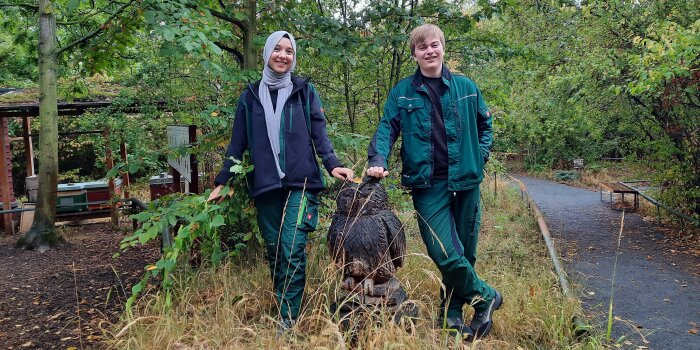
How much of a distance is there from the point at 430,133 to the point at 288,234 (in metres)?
1.00

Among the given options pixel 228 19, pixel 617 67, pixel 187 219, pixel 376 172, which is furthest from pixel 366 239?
pixel 617 67

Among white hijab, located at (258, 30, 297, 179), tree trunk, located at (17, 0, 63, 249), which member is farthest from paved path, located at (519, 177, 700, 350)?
tree trunk, located at (17, 0, 63, 249)

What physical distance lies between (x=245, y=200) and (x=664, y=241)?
716 cm

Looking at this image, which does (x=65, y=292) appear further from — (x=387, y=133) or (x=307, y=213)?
(x=387, y=133)

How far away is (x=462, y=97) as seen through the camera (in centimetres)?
309

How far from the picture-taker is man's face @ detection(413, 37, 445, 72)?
300 centimetres

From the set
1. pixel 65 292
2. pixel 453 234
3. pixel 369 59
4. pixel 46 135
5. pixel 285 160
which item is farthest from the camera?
pixel 46 135

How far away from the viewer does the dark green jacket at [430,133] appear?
3.04 meters

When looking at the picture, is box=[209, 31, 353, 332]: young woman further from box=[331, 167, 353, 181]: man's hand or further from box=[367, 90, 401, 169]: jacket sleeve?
box=[367, 90, 401, 169]: jacket sleeve

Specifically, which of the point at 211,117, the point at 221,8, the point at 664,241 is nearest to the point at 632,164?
the point at 664,241

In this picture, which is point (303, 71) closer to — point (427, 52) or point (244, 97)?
point (244, 97)

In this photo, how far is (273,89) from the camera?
3.32 metres

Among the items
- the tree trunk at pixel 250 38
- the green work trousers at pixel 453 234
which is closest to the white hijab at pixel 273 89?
the green work trousers at pixel 453 234

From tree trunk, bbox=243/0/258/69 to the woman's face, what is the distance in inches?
70.3
